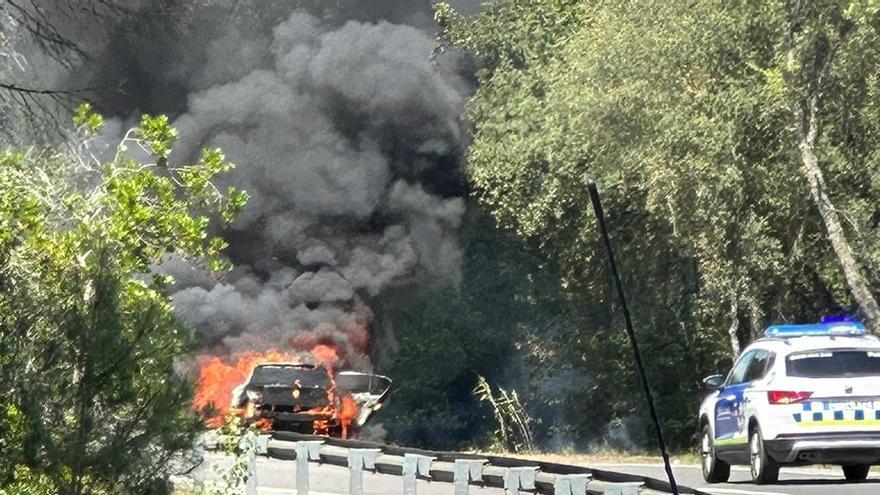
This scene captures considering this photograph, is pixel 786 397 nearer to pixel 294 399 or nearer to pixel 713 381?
pixel 713 381

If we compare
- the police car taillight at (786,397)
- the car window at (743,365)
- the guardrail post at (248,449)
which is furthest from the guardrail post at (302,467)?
the police car taillight at (786,397)

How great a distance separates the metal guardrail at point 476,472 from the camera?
18859 millimetres

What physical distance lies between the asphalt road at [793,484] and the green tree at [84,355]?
9.22 meters

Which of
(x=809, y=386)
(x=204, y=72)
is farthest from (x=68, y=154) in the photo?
(x=204, y=72)

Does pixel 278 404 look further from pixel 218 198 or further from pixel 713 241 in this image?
pixel 218 198

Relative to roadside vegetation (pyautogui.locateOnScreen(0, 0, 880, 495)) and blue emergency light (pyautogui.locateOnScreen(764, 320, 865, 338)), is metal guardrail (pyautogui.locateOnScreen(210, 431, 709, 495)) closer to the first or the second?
blue emergency light (pyautogui.locateOnScreen(764, 320, 865, 338))

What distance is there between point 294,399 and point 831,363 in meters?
15.5

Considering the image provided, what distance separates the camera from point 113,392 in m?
14.1

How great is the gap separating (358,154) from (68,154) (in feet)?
81.6

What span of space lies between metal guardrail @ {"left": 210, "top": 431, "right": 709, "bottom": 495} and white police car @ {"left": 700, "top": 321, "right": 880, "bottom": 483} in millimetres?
1961

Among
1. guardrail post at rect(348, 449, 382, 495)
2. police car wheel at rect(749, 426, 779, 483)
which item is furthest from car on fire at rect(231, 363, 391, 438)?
police car wheel at rect(749, 426, 779, 483)

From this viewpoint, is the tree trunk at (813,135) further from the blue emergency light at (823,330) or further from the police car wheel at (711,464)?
the blue emergency light at (823,330)

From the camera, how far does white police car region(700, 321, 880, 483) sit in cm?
2073

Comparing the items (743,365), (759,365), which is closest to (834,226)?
(743,365)
